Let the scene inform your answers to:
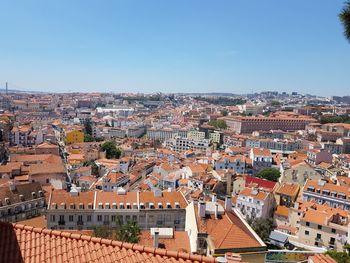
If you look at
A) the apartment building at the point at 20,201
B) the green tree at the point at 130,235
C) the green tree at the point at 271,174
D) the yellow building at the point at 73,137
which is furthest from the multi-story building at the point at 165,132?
the green tree at the point at 130,235

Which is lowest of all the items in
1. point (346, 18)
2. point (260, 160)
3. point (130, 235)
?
point (260, 160)

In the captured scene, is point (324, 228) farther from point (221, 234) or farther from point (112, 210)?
point (112, 210)

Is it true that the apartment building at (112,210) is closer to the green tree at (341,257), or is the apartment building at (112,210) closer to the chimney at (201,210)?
the chimney at (201,210)

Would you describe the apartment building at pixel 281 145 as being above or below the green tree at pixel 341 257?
below

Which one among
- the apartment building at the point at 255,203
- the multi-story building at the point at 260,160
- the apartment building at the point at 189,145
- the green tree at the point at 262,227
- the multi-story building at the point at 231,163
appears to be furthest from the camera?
the apartment building at the point at 189,145

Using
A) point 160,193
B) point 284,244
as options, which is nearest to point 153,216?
point 160,193

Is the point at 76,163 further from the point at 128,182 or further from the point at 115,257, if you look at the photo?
the point at 115,257

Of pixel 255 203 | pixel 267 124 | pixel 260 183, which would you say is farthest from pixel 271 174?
pixel 267 124
